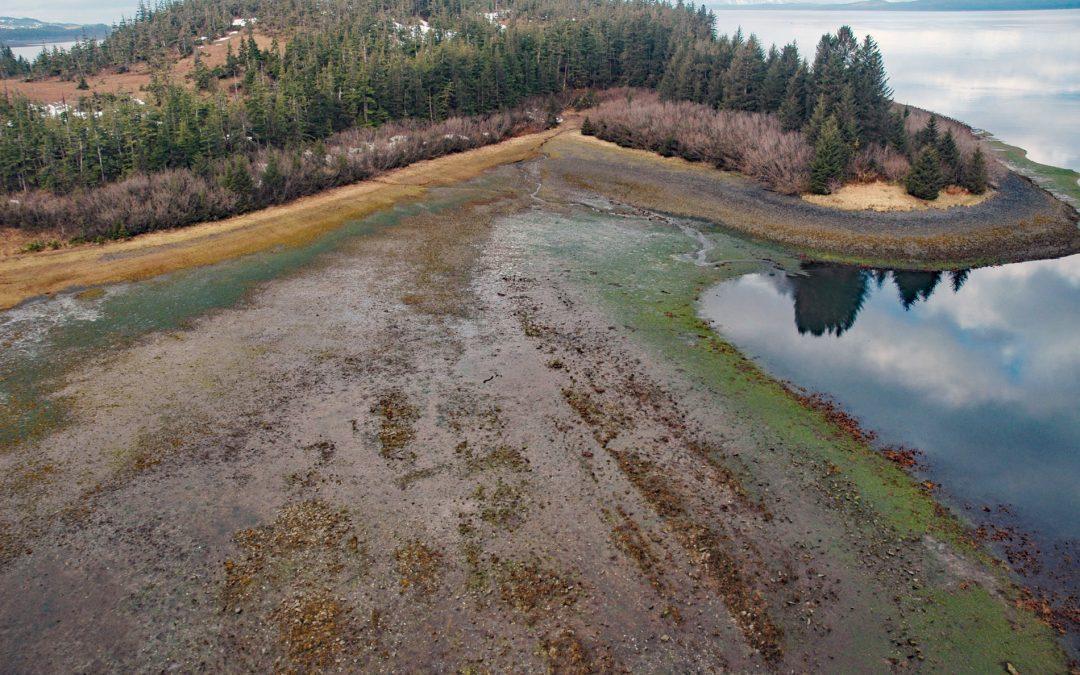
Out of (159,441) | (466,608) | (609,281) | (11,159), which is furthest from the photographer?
(11,159)

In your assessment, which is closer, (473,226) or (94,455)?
(94,455)

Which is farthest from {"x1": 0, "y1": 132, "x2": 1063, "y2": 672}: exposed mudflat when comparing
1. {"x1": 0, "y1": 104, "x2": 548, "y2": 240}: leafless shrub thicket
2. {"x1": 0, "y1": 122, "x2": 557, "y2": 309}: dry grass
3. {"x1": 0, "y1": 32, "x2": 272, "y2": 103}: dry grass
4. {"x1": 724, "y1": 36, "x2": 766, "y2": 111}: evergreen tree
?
{"x1": 0, "y1": 32, "x2": 272, "y2": 103}: dry grass

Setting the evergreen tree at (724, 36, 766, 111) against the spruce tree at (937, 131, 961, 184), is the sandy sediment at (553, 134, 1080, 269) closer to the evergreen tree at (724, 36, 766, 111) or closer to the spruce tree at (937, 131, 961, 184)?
the spruce tree at (937, 131, 961, 184)

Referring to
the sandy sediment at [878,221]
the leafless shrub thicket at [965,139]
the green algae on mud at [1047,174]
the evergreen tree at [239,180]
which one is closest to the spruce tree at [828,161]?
the sandy sediment at [878,221]

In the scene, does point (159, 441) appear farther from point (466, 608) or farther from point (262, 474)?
point (466, 608)

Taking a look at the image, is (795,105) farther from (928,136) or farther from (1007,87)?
(1007,87)

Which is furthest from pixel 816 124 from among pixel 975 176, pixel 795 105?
pixel 975 176

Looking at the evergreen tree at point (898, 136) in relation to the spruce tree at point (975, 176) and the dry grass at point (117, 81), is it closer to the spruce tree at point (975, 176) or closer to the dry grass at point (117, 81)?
A: the spruce tree at point (975, 176)

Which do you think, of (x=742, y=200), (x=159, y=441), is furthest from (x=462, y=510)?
(x=742, y=200)
